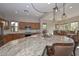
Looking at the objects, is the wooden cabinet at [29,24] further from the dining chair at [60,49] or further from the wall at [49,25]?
the dining chair at [60,49]

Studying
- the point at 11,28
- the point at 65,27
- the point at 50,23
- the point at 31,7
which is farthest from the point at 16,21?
the point at 65,27

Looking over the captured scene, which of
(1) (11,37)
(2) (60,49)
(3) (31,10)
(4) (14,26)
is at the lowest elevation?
(2) (60,49)

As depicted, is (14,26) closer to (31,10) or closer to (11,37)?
(11,37)

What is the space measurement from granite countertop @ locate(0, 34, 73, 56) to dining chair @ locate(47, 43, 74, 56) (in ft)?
0.23

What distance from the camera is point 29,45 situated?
5.73 feet

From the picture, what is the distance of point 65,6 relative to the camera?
5.70 feet

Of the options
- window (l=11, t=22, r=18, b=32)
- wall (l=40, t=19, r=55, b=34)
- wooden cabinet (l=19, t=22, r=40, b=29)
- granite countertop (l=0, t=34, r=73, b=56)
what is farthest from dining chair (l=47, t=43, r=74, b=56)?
window (l=11, t=22, r=18, b=32)

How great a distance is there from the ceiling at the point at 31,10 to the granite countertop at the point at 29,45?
1.13ft

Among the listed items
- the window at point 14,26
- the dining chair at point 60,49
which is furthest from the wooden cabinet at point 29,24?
the dining chair at point 60,49

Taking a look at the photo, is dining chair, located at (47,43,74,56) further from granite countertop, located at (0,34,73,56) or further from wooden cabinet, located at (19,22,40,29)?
wooden cabinet, located at (19,22,40,29)

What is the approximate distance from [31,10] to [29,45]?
0.56 meters

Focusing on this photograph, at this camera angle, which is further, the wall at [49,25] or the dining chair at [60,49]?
the wall at [49,25]

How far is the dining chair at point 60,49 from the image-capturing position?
1.65m

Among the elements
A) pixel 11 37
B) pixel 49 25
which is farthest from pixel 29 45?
pixel 49 25
